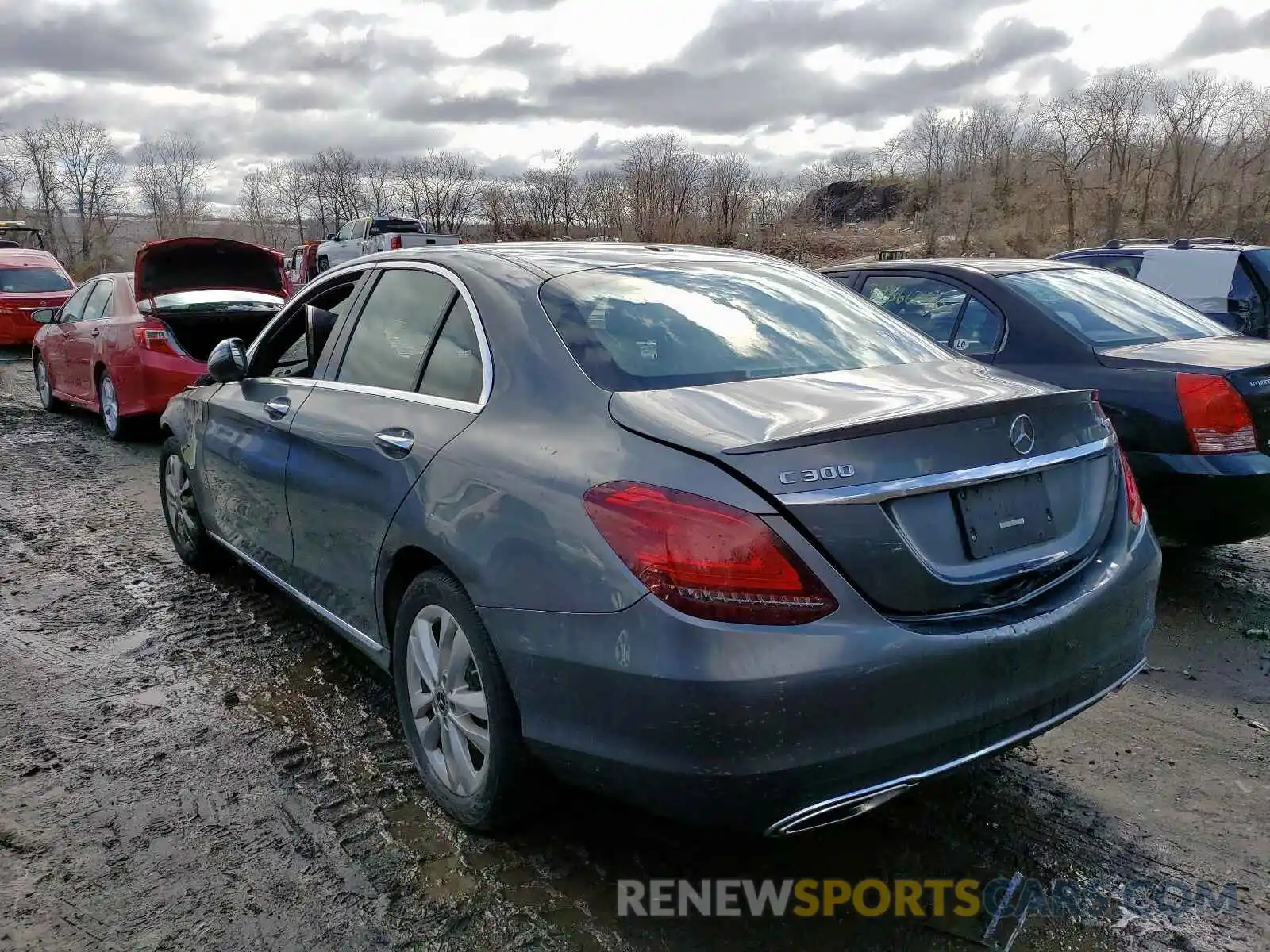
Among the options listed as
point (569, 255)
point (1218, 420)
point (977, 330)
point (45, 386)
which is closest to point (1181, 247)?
point (977, 330)

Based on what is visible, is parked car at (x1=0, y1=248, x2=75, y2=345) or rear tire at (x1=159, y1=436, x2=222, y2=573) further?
parked car at (x1=0, y1=248, x2=75, y2=345)

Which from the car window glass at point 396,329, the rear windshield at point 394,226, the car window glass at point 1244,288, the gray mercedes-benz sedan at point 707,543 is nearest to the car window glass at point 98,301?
the car window glass at point 396,329

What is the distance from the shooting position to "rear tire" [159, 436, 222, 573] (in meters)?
4.84

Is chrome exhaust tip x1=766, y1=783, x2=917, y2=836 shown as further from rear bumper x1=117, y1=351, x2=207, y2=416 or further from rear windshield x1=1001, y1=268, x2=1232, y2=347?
rear bumper x1=117, y1=351, x2=207, y2=416

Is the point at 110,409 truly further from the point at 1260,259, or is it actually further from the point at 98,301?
the point at 1260,259

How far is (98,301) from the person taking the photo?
363 inches

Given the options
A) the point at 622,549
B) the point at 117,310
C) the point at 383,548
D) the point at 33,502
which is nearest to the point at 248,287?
the point at 117,310

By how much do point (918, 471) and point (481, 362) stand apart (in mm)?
1300

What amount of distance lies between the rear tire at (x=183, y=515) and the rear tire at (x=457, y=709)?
93.3 inches

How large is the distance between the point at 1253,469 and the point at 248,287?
8.92 meters

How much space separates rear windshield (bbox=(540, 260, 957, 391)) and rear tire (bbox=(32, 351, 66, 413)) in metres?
9.61

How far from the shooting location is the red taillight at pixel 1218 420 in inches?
163

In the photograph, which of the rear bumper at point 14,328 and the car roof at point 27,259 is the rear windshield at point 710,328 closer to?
the rear bumper at point 14,328

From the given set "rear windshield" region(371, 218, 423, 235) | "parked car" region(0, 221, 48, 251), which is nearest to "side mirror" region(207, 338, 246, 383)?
"parked car" region(0, 221, 48, 251)
